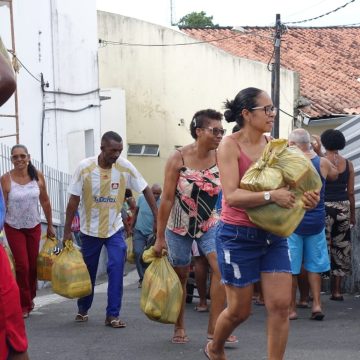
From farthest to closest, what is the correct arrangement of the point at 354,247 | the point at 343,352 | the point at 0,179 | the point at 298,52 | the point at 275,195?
the point at 298,52
the point at 354,247
the point at 0,179
the point at 343,352
the point at 275,195

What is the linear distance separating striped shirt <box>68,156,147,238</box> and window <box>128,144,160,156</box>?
23377 millimetres

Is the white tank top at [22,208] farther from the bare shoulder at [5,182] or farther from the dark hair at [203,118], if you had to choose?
the dark hair at [203,118]

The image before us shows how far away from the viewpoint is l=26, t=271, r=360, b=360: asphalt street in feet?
23.7

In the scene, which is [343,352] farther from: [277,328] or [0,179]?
[0,179]

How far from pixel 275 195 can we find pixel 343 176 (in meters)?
4.56

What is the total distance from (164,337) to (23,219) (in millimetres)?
2339

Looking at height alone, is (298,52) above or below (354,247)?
above

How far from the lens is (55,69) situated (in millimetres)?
21547

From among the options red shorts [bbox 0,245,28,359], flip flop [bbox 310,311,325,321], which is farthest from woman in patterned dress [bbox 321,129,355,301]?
red shorts [bbox 0,245,28,359]

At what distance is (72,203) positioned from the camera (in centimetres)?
883

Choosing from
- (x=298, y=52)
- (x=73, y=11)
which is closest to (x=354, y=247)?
(x=73, y=11)

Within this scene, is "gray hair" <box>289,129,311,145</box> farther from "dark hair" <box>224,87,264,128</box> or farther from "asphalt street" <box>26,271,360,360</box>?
"dark hair" <box>224,87,264,128</box>

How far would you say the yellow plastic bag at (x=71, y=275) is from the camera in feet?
28.5

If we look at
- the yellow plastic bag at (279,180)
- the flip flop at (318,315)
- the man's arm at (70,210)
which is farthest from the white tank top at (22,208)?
the yellow plastic bag at (279,180)
